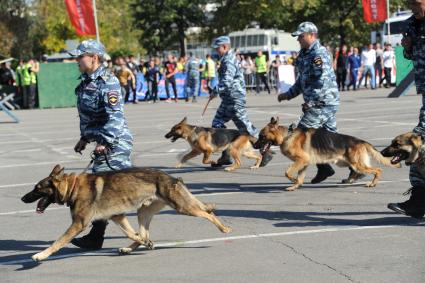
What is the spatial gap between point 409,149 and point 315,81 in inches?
107

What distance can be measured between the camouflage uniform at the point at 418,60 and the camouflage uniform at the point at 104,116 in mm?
2693

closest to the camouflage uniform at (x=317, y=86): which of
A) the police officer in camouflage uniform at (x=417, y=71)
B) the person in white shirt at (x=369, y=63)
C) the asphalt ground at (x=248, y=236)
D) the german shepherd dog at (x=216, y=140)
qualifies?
the asphalt ground at (x=248, y=236)

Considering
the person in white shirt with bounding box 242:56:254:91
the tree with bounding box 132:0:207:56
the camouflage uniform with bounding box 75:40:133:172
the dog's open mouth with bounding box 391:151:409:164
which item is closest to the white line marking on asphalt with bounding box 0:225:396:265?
the dog's open mouth with bounding box 391:151:409:164

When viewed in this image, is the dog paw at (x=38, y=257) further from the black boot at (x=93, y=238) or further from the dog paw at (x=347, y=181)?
the dog paw at (x=347, y=181)

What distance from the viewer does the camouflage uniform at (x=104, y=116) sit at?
6449mm

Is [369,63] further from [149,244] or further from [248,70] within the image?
[149,244]

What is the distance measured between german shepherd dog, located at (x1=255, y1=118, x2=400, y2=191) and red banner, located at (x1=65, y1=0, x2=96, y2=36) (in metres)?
21.9

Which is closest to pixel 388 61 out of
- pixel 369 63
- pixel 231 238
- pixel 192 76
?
pixel 369 63

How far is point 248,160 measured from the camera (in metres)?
12.7

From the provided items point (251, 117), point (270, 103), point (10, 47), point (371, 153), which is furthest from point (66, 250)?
point (10, 47)

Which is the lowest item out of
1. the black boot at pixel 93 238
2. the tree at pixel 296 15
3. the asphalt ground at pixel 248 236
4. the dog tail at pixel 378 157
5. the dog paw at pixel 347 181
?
the asphalt ground at pixel 248 236

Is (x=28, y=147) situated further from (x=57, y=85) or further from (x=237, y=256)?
(x=57, y=85)

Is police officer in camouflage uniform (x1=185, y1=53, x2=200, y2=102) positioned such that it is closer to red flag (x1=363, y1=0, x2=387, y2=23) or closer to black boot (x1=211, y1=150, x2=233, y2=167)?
red flag (x1=363, y1=0, x2=387, y2=23)

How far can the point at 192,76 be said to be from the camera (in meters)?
29.6
